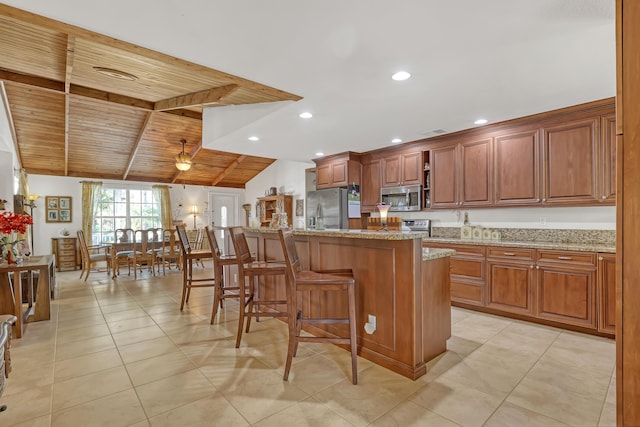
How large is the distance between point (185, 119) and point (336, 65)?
4.71m

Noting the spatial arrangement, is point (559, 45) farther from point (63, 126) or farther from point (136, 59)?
point (63, 126)

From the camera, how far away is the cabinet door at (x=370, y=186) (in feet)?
18.0

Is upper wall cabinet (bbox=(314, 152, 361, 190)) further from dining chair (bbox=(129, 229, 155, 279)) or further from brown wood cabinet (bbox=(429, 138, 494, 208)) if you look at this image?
dining chair (bbox=(129, 229, 155, 279))

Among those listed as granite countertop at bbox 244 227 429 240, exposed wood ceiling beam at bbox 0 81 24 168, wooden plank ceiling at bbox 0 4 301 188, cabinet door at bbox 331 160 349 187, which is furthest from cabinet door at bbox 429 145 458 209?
exposed wood ceiling beam at bbox 0 81 24 168

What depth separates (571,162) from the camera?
343cm

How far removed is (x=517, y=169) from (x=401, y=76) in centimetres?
216

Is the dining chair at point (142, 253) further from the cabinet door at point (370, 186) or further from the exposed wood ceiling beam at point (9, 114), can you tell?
the cabinet door at point (370, 186)

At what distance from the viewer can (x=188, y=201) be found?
9.49 m

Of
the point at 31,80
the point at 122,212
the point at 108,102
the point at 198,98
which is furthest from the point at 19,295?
the point at 122,212

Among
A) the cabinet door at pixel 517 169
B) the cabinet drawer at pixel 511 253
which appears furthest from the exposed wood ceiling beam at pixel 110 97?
the cabinet drawer at pixel 511 253

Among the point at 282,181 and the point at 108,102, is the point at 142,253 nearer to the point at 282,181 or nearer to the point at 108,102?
the point at 108,102

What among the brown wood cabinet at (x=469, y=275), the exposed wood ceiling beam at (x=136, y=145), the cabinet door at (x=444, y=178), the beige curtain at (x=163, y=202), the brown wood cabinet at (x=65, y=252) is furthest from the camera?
the beige curtain at (x=163, y=202)

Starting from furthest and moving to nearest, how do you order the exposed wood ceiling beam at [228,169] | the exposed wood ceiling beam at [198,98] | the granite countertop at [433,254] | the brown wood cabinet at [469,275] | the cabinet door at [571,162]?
the exposed wood ceiling beam at [228,169], the brown wood cabinet at [469,275], the exposed wood ceiling beam at [198,98], the cabinet door at [571,162], the granite countertop at [433,254]

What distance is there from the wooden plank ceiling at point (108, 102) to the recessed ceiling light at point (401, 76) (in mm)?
1036
